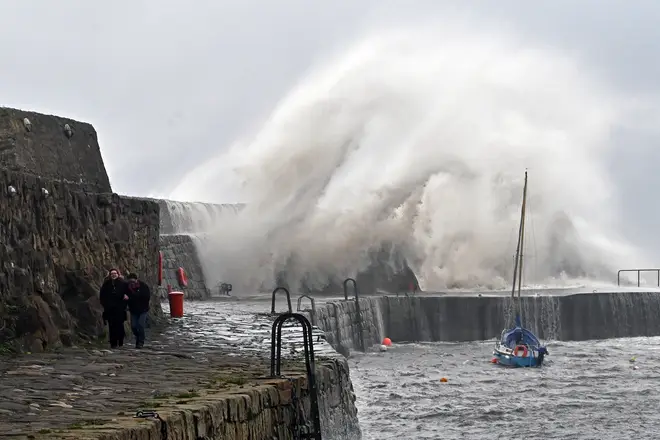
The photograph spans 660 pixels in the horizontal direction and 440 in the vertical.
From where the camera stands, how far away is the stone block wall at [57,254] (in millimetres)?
12602

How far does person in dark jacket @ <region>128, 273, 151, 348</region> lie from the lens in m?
14.3

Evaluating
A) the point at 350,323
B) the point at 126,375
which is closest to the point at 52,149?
the point at 126,375

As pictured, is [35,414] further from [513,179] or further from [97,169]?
[513,179]

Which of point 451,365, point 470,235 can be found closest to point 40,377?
point 451,365

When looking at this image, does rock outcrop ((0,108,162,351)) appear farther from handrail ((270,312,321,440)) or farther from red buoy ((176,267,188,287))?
red buoy ((176,267,188,287))

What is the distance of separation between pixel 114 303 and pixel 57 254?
0.96m

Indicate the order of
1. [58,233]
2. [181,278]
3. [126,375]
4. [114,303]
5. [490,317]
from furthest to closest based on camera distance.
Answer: [490,317] → [181,278] → [58,233] → [114,303] → [126,375]

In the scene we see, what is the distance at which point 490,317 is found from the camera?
32469 mm

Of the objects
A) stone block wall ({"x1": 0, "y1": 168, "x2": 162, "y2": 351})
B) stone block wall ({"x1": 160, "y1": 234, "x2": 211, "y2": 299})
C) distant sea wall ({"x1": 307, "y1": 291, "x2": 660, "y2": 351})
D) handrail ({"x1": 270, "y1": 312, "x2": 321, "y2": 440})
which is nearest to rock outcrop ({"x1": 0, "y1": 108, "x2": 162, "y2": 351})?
stone block wall ({"x1": 0, "y1": 168, "x2": 162, "y2": 351})

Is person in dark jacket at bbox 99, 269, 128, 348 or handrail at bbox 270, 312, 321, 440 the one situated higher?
person in dark jacket at bbox 99, 269, 128, 348

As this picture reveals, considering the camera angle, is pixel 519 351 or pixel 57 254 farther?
pixel 519 351

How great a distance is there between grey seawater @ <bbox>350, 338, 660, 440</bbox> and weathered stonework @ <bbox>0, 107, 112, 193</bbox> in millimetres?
5607

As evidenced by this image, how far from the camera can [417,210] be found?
142 ft

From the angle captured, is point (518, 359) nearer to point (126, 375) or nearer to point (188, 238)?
point (188, 238)
